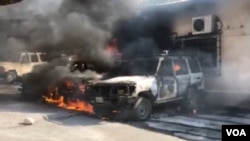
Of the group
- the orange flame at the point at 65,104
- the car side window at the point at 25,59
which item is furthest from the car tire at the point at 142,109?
the car side window at the point at 25,59

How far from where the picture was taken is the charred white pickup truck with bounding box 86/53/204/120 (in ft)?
29.3

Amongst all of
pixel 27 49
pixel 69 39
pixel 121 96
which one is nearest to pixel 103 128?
pixel 121 96

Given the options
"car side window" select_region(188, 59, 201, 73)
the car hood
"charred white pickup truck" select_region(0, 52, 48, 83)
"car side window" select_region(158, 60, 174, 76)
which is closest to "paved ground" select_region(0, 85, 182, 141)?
the car hood

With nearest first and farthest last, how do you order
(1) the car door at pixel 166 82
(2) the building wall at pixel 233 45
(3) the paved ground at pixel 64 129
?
(3) the paved ground at pixel 64 129, (1) the car door at pixel 166 82, (2) the building wall at pixel 233 45

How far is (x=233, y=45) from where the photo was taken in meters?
13.1

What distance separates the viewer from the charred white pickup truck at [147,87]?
29.3ft

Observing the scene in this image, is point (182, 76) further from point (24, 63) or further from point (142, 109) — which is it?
point (24, 63)

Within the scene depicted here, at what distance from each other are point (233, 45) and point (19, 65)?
11085 millimetres

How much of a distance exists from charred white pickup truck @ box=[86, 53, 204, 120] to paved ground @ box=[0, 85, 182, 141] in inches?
20.6

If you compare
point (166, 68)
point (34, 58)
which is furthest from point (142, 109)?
point (34, 58)

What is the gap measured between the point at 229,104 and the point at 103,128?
5426mm

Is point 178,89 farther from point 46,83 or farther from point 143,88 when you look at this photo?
point 46,83

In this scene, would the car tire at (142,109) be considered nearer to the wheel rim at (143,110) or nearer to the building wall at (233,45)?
the wheel rim at (143,110)

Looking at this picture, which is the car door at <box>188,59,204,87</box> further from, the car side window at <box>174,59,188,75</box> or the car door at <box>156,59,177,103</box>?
the car door at <box>156,59,177,103</box>
